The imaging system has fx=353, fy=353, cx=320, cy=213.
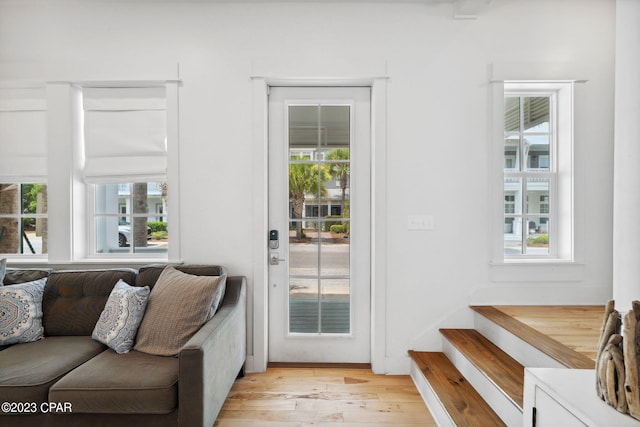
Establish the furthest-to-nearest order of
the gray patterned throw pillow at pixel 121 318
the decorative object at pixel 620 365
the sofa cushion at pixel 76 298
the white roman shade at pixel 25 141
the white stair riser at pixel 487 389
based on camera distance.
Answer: the white roman shade at pixel 25 141
the sofa cushion at pixel 76 298
the gray patterned throw pillow at pixel 121 318
the white stair riser at pixel 487 389
the decorative object at pixel 620 365

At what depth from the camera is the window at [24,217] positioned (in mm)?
2885

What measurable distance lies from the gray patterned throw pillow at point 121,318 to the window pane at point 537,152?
2992 mm

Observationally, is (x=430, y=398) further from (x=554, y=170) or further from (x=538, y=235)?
(x=554, y=170)

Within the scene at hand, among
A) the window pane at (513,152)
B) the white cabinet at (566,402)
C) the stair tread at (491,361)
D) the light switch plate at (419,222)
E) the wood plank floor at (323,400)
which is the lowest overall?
the wood plank floor at (323,400)

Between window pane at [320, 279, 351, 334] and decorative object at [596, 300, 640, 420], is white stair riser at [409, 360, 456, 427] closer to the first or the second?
window pane at [320, 279, 351, 334]

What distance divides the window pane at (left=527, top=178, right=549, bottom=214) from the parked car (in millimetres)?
3087

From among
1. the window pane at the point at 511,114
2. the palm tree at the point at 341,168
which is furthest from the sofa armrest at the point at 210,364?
the window pane at the point at 511,114

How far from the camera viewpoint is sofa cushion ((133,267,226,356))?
2018 millimetres

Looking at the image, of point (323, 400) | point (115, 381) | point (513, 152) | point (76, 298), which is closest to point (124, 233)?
point (76, 298)

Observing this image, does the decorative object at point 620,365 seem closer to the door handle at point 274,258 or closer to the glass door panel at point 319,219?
the glass door panel at point 319,219

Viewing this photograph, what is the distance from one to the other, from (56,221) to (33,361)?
1211 millimetres

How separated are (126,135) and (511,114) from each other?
3060 millimetres

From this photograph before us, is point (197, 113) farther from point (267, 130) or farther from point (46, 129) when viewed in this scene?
point (46, 129)

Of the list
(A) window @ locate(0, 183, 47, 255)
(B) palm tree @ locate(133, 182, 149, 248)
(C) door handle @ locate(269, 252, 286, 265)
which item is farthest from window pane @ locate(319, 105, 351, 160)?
(A) window @ locate(0, 183, 47, 255)
